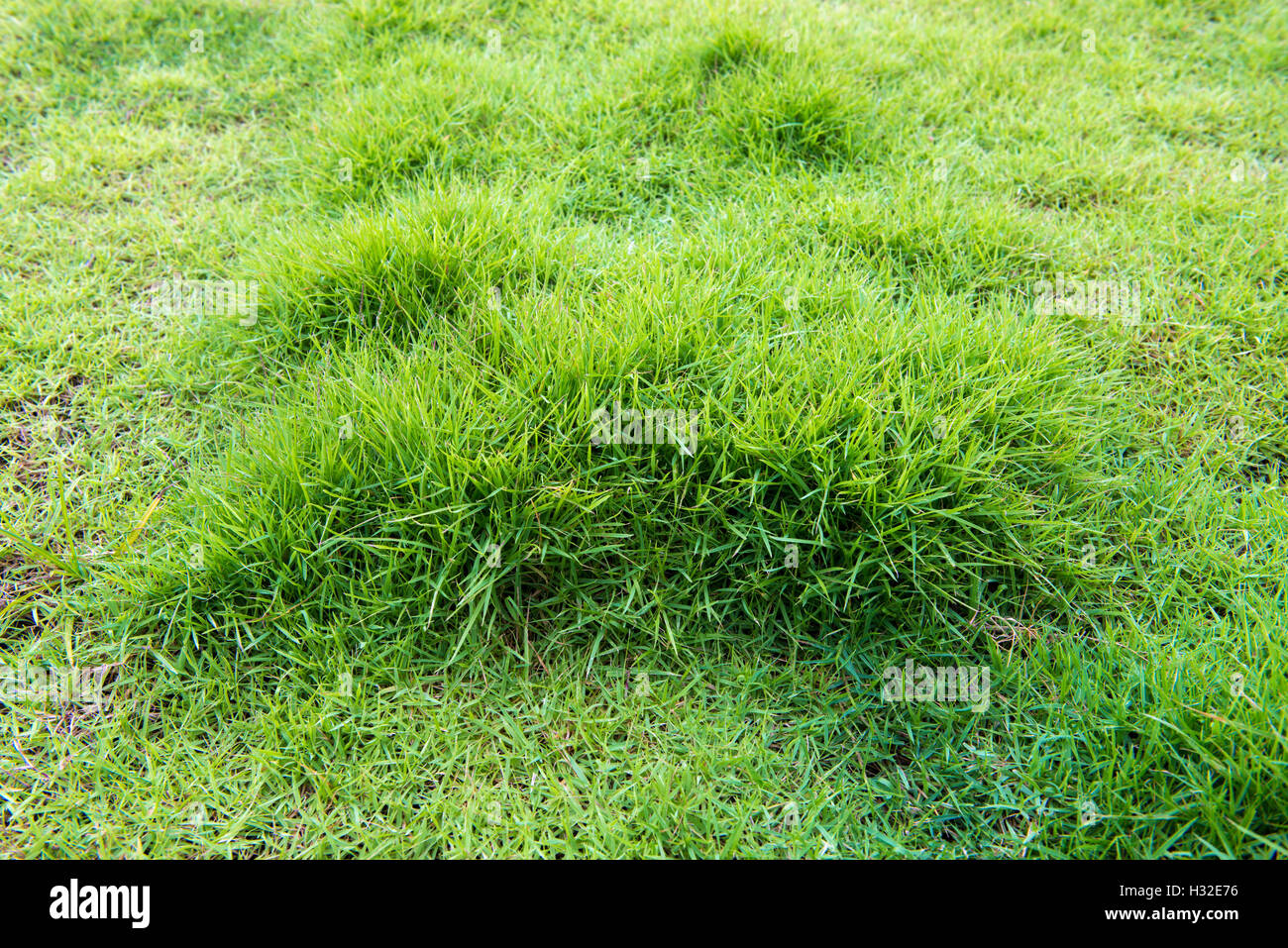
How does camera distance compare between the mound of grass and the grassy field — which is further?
the mound of grass

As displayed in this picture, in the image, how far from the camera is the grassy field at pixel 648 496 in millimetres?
1668

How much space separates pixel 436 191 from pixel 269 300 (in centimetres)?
69

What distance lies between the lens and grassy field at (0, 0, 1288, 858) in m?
1.67

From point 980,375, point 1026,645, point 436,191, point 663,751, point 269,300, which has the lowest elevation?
point 663,751

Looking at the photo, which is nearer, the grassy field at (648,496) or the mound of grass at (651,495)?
the grassy field at (648,496)

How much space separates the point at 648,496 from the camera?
1.96 m

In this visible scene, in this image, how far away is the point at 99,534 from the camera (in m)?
2.07

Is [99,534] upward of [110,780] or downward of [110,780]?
upward

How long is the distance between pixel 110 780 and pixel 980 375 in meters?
2.45

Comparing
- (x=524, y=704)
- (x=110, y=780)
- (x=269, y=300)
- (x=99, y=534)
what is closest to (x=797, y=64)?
(x=269, y=300)

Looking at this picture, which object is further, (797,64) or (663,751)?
(797,64)

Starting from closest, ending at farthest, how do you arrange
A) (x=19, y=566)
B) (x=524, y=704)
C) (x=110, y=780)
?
(x=110, y=780) → (x=524, y=704) → (x=19, y=566)
